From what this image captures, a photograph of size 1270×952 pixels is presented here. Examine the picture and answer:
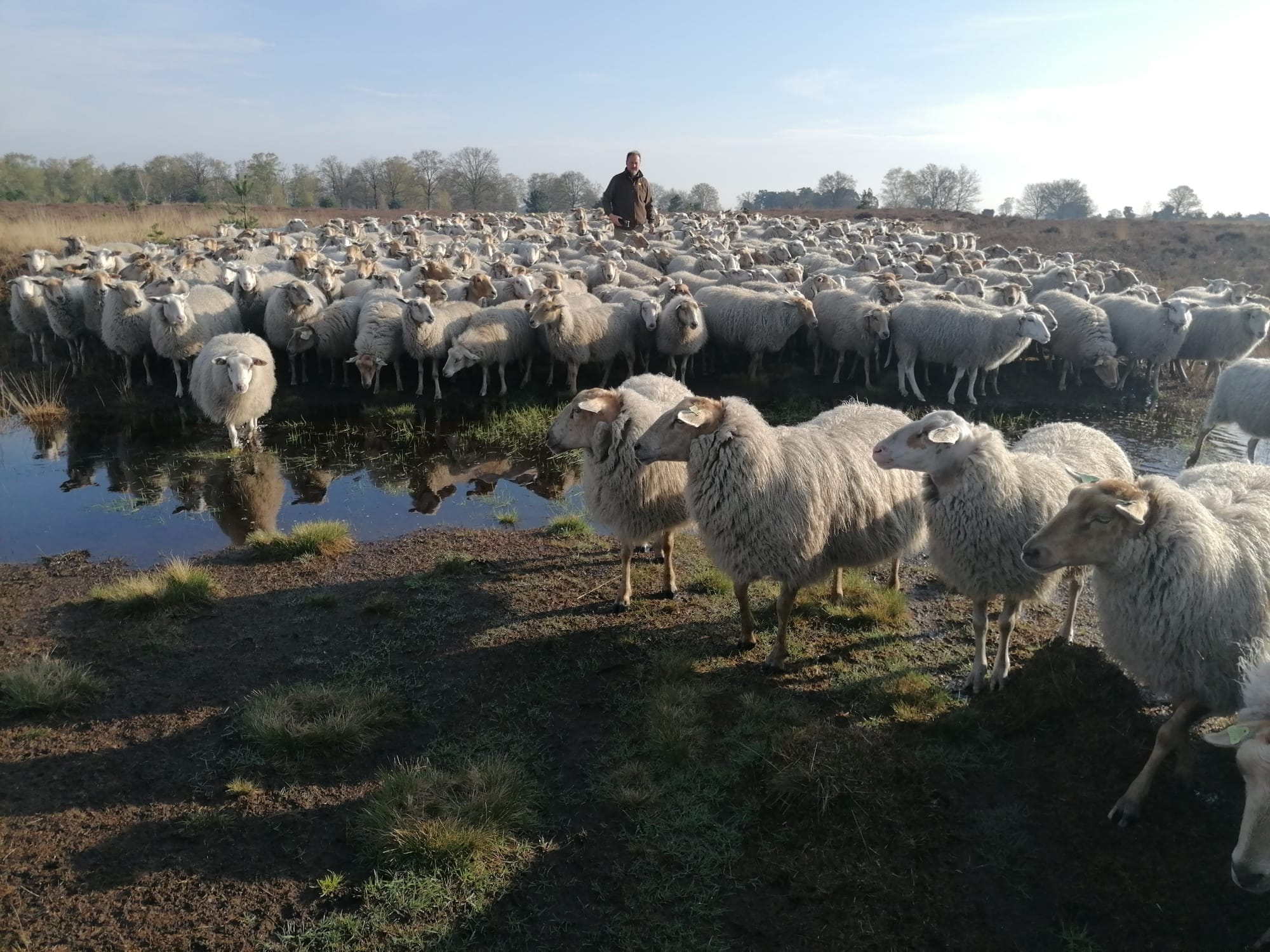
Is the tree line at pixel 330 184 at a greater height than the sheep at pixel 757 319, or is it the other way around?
the tree line at pixel 330 184

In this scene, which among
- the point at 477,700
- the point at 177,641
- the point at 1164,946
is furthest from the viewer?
the point at 177,641

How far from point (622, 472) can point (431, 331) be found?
27.5 ft

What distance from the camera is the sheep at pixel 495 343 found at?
13.3m

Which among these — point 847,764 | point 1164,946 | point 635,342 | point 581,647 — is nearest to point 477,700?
point 581,647

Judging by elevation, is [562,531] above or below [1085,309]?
below

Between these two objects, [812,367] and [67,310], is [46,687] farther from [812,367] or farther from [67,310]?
[812,367]

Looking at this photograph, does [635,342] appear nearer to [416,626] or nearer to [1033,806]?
[416,626]

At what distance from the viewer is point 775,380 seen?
1520cm

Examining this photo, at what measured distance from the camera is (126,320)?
13141 millimetres

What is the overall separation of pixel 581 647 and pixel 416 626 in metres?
1.50

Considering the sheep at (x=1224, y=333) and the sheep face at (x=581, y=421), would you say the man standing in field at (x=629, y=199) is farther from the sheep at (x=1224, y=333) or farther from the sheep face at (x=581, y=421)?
the sheep face at (x=581, y=421)

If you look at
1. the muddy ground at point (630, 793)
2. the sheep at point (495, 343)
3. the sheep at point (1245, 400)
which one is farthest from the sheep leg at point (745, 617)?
the sheep at point (495, 343)

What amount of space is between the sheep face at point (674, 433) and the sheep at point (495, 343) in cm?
814

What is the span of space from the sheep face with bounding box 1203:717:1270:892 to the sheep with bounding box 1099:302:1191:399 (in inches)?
570
